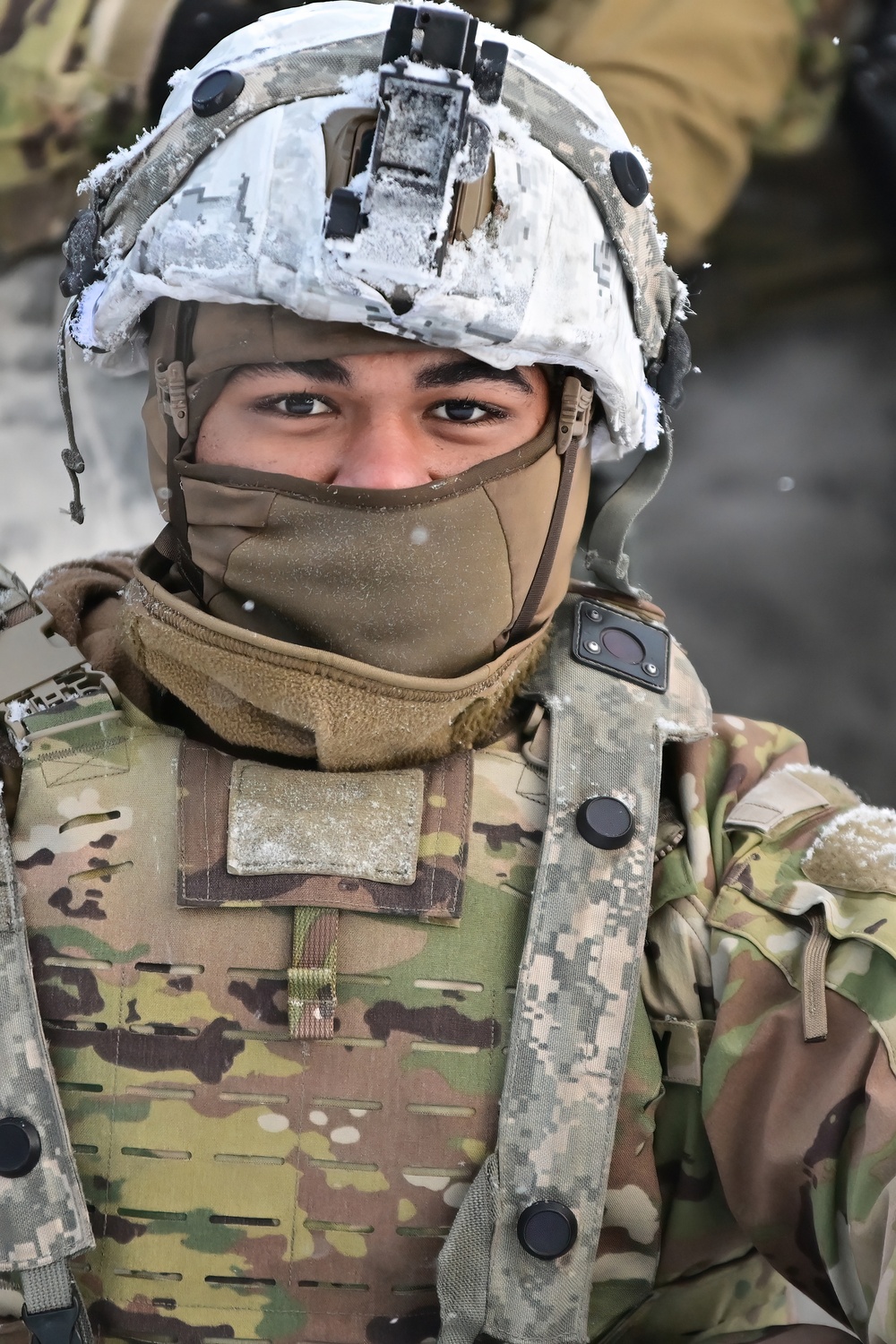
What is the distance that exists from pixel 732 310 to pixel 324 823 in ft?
7.14

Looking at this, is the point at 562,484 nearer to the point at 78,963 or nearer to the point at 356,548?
the point at 356,548

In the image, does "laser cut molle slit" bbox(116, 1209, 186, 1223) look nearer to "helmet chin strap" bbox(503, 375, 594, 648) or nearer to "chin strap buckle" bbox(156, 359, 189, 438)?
"helmet chin strap" bbox(503, 375, 594, 648)

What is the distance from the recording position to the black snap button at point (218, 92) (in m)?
1.80

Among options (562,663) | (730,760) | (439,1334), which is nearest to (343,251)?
(562,663)

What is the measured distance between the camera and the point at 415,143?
1622 mm

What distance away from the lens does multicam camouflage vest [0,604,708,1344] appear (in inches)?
63.5

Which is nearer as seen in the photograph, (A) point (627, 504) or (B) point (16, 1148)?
(B) point (16, 1148)

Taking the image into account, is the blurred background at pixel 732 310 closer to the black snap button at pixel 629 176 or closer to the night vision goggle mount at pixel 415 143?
the black snap button at pixel 629 176

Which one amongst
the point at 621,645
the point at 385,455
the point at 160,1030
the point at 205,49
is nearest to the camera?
the point at 160,1030

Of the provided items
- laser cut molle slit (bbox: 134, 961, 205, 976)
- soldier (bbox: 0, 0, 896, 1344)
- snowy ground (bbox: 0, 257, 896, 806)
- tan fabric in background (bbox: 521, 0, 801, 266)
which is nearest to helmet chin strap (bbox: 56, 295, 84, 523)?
soldier (bbox: 0, 0, 896, 1344)

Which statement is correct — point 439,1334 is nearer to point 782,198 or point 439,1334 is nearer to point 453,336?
point 453,336

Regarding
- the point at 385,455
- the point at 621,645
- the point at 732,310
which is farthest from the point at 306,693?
the point at 732,310

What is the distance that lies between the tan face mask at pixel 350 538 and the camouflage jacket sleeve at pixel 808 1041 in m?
0.47

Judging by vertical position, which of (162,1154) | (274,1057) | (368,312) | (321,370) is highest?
(368,312)
